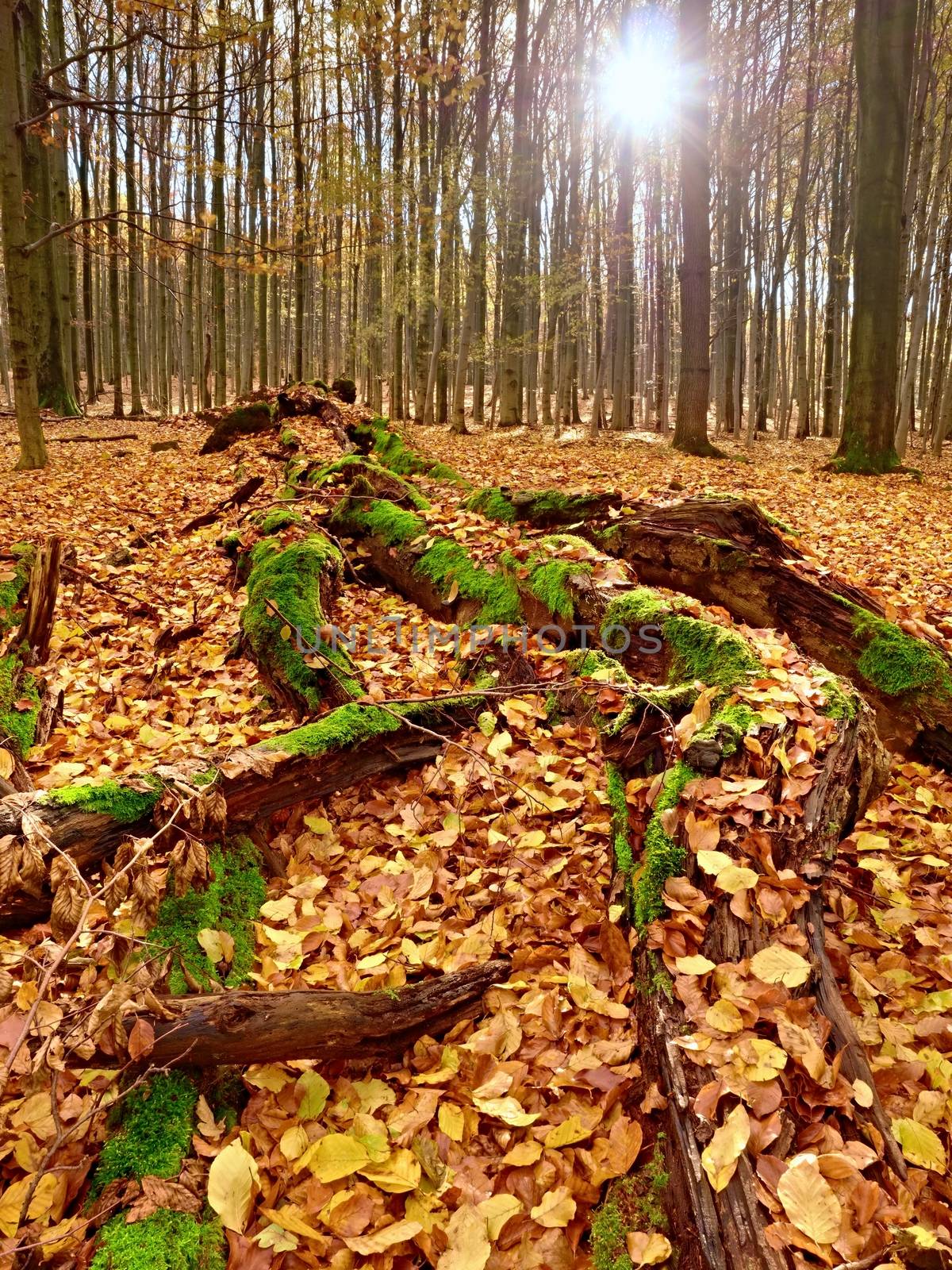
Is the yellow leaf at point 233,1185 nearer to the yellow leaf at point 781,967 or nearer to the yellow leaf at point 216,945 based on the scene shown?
the yellow leaf at point 216,945

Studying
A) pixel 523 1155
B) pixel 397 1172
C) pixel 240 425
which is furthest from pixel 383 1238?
pixel 240 425

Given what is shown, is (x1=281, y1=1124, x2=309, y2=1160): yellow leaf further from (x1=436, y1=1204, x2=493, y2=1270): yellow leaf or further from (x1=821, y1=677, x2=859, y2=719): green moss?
(x1=821, y1=677, x2=859, y2=719): green moss

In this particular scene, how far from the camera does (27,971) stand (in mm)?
2027

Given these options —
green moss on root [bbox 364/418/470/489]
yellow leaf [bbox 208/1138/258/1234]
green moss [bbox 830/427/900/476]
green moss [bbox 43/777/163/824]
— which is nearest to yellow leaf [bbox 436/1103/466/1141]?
yellow leaf [bbox 208/1138/258/1234]

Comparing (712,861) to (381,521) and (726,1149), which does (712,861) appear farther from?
(381,521)

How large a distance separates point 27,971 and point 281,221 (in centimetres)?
2162

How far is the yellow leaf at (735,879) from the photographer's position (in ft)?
6.20

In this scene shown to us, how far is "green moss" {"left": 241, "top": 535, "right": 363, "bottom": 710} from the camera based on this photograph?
3.61 metres

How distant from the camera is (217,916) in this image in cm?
237

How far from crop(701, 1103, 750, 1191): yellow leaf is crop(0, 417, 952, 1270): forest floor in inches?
8.3

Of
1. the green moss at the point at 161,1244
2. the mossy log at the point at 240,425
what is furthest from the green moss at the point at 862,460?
the green moss at the point at 161,1244

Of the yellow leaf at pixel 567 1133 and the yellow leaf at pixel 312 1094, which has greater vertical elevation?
the yellow leaf at pixel 567 1133

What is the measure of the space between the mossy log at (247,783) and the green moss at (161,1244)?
0.84 metres

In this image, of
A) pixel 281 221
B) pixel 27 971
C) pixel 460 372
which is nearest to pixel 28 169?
pixel 281 221
